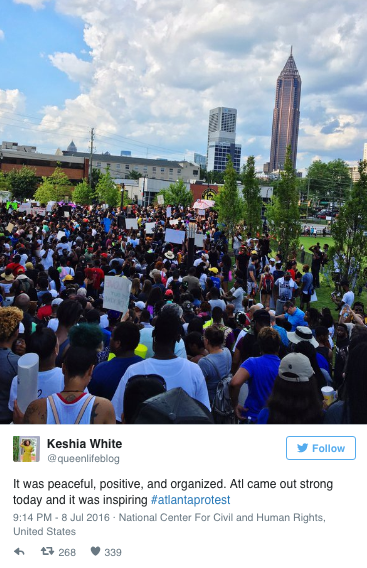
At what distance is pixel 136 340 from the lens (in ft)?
15.6

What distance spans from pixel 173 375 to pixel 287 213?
17.4m

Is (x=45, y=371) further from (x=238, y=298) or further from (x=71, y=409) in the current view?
(x=238, y=298)

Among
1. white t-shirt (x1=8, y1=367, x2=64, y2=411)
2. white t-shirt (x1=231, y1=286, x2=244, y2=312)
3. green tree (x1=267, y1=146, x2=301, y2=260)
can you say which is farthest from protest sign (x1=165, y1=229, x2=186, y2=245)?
white t-shirt (x1=8, y1=367, x2=64, y2=411)

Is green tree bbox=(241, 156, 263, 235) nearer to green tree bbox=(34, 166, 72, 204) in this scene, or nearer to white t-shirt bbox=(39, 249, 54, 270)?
white t-shirt bbox=(39, 249, 54, 270)

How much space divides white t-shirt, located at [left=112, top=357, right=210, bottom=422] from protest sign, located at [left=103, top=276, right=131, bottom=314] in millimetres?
3988

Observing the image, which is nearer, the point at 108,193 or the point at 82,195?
the point at 108,193

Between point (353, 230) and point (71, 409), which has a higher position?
point (353, 230)

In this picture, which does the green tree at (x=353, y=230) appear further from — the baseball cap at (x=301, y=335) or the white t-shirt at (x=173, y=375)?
the white t-shirt at (x=173, y=375)

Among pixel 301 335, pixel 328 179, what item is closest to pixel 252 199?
pixel 301 335
